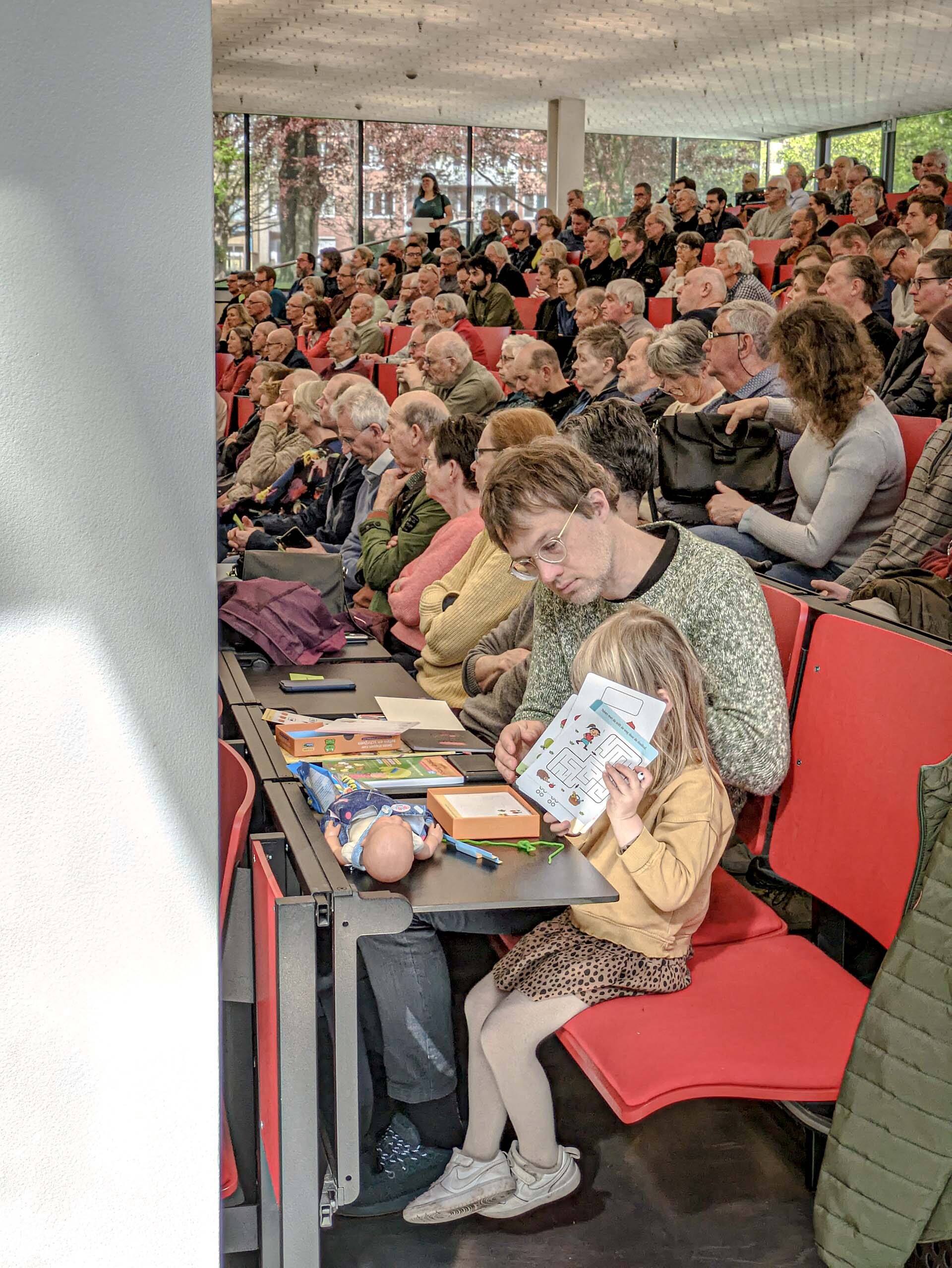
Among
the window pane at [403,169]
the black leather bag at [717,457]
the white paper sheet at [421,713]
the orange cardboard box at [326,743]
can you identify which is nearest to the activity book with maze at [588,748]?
the orange cardboard box at [326,743]

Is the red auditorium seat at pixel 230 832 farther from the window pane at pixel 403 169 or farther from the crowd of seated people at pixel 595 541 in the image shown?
the window pane at pixel 403 169

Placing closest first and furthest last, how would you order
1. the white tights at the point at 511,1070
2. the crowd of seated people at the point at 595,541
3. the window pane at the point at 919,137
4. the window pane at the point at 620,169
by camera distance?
1. the white tights at the point at 511,1070
2. the crowd of seated people at the point at 595,541
3. the window pane at the point at 919,137
4. the window pane at the point at 620,169

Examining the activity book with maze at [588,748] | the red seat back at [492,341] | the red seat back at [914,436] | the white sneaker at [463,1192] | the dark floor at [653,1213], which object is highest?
the red seat back at [492,341]

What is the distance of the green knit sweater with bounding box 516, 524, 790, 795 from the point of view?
212 cm

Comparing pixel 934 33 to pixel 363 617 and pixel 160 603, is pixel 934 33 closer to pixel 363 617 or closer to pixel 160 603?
pixel 363 617

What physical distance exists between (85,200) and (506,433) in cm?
199

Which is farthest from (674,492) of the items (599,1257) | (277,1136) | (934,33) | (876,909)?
(934,33)

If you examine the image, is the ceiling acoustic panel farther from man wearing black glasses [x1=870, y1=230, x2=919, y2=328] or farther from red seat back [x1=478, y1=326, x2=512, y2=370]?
man wearing black glasses [x1=870, y1=230, x2=919, y2=328]

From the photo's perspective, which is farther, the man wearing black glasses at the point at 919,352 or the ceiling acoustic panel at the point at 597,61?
the ceiling acoustic panel at the point at 597,61

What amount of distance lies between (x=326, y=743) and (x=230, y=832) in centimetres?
50

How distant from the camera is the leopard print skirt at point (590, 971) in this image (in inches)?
73.0

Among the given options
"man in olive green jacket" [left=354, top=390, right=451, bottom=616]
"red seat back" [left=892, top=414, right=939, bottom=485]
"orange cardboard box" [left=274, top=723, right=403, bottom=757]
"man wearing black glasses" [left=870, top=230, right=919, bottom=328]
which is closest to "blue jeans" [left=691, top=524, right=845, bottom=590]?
"red seat back" [left=892, top=414, right=939, bottom=485]

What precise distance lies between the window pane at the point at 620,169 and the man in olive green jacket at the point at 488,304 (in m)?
8.72

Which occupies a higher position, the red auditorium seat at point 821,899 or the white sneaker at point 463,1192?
the red auditorium seat at point 821,899
